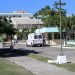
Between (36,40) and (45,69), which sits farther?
(36,40)

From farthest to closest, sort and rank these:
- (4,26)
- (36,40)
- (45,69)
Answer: (36,40), (4,26), (45,69)

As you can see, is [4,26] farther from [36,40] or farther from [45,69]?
[36,40]

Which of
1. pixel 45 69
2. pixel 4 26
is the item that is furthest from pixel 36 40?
pixel 45 69

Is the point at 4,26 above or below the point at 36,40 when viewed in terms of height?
above

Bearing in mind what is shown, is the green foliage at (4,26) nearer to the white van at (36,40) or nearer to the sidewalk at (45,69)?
the sidewalk at (45,69)

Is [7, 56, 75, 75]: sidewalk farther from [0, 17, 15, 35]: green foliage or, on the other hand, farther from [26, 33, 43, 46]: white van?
[26, 33, 43, 46]: white van

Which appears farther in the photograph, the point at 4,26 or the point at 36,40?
the point at 36,40

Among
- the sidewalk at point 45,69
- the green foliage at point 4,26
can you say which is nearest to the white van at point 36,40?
the green foliage at point 4,26

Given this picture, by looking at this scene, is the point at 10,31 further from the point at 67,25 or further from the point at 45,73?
the point at 67,25

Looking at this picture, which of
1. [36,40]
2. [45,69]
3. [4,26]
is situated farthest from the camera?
[36,40]

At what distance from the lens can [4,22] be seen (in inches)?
1545

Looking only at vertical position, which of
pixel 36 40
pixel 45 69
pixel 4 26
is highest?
pixel 4 26

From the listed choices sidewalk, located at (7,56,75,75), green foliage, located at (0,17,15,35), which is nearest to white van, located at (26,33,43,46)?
green foliage, located at (0,17,15,35)

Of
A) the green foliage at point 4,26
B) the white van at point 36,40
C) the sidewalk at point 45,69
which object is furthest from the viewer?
the white van at point 36,40
